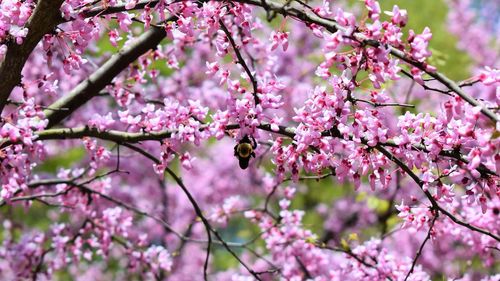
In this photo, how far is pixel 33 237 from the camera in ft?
20.9

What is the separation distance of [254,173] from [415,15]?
36.2 ft

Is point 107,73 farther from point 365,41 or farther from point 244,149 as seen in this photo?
point 365,41

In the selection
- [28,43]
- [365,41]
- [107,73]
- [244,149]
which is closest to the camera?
[365,41]

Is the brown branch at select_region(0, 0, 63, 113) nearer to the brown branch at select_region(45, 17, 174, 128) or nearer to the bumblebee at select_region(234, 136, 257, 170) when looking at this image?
the brown branch at select_region(45, 17, 174, 128)

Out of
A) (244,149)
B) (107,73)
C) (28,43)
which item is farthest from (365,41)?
(107,73)

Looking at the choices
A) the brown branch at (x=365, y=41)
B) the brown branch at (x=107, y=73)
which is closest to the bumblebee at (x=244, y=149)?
the brown branch at (x=365, y=41)

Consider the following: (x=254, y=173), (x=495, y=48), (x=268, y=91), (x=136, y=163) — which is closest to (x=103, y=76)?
(x=268, y=91)

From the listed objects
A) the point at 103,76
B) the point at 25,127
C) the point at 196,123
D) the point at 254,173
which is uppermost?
the point at 254,173

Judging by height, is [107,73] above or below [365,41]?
above

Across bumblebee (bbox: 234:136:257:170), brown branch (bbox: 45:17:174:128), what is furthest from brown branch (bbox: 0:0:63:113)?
bumblebee (bbox: 234:136:257:170)

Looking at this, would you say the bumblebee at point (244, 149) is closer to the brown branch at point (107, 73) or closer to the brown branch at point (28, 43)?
the brown branch at point (28, 43)

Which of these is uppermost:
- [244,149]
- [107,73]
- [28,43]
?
[107,73]

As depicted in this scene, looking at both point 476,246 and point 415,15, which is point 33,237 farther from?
point 415,15

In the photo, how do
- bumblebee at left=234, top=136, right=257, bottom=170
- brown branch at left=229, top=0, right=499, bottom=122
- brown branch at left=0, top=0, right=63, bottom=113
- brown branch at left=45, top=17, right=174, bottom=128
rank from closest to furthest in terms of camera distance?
brown branch at left=229, top=0, right=499, bottom=122 < brown branch at left=0, top=0, right=63, bottom=113 < bumblebee at left=234, top=136, right=257, bottom=170 < brown branch at left=45, top=17, right=174, bottom=128
